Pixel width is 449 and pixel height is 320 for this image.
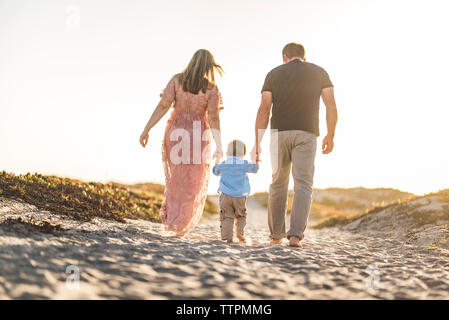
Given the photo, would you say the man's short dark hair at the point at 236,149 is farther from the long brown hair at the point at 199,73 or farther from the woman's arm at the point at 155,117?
the woman's arm at the point at 155,117

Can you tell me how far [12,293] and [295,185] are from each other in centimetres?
393

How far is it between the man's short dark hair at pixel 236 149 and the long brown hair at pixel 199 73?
0.93 m

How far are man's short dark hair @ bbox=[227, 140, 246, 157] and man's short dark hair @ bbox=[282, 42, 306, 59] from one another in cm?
155

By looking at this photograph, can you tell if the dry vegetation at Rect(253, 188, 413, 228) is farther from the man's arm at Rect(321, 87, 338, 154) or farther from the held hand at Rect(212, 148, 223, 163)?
the man's arm at Rect(321, 87, 338, 154)

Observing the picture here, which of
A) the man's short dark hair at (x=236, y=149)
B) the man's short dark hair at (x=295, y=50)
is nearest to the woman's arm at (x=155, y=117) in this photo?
the man's short dark hair at (x=236, y=149)

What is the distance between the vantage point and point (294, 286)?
331 centimetres

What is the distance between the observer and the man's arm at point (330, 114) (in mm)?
5773

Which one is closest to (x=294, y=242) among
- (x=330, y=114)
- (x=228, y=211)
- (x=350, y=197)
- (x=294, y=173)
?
(x=294, y=173)

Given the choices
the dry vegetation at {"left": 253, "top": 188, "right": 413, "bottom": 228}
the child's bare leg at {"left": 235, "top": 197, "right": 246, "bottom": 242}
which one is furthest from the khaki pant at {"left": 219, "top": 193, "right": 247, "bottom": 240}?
the dry vegetation at {"left": 253, "top": 188, "right": 413, "bottom": 228}

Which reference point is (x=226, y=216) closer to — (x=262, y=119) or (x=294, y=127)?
(x=262, y=119)

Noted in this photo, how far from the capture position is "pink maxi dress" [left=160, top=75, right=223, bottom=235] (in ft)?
20.4

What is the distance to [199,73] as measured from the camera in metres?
5.97
